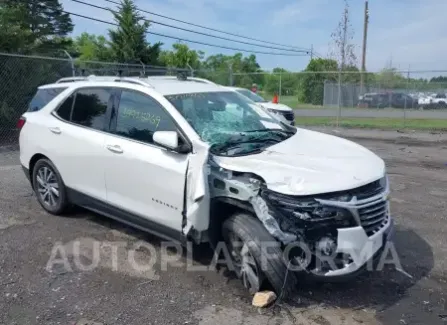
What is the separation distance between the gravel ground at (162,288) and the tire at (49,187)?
0.49ft

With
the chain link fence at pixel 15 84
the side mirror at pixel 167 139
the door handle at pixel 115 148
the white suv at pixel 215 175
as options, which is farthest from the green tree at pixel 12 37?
the side mirror at pixel 167 139

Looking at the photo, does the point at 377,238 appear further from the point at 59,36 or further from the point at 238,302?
the point at 59,36

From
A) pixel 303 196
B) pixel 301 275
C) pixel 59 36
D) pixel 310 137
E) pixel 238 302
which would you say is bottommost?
pixel 238 302

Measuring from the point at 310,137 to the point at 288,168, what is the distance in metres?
1.21

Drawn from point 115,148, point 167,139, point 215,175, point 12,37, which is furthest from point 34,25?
point 215,175

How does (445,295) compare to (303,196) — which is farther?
(445,295)

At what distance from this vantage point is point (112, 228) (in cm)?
518

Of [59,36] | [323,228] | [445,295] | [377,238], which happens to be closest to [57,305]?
[323,228]

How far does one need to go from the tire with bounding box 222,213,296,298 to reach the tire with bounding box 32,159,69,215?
263 cm

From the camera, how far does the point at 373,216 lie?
350cm

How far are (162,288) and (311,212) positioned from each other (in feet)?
4.83

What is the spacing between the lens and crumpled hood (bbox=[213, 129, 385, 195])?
3318 mm

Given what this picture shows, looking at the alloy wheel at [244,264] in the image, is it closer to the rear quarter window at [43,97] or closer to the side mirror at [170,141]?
the side mirror at [170,141]

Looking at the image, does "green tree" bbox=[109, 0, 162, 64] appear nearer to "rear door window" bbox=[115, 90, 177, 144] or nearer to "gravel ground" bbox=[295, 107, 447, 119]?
"gravel ground" bbox=[295, 107, 447, 119]
